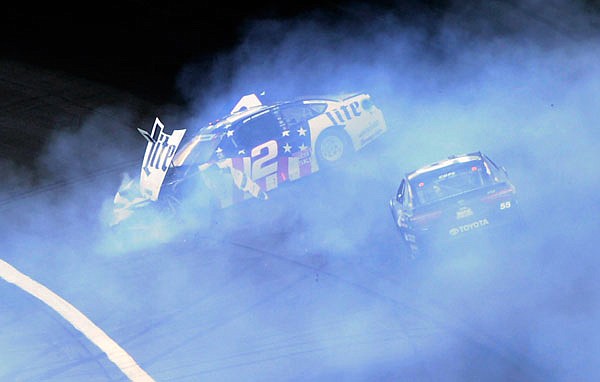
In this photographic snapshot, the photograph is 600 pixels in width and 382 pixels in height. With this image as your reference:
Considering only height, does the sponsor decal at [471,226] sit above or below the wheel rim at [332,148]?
below

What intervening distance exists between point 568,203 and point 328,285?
340 centimetres

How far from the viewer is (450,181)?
Result: 12602 millimetres

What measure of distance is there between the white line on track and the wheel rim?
14.1 ft

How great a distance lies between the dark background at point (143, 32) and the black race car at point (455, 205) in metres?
7.42

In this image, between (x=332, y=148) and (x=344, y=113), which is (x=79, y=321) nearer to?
(x=332, y=148)

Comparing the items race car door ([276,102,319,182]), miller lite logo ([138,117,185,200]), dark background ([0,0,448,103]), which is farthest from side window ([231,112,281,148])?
dark background ([0,0,448,103])

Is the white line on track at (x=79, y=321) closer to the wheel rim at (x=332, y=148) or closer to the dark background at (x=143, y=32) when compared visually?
the wheel rim at (x=332, y=148)

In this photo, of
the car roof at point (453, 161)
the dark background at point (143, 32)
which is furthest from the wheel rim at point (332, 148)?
the dark background at point (143, 32)

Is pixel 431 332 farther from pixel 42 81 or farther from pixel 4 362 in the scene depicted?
pixel 42 81

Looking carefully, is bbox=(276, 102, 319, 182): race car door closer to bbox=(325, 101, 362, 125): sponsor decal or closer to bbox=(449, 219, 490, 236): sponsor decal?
bbox=(325, 101, 362, 125): sponsor decal

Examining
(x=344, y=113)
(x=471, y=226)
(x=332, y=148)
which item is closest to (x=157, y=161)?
(x=332, y=148)

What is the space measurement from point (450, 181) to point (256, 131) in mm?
3432

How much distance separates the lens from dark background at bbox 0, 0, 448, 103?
20266mm

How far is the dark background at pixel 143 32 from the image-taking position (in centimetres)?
2027
